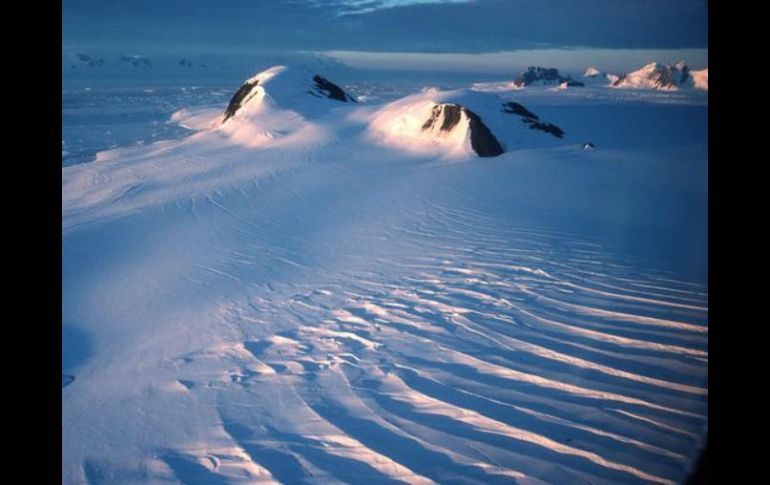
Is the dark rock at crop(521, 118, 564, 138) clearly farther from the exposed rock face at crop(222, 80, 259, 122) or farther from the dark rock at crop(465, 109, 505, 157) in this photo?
the exposed rock face at crop(222, 80, 259, 122)

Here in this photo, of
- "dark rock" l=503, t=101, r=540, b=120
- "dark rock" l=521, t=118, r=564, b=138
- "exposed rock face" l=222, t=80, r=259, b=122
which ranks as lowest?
"dark rock" l=521, t=118, r=564, b=138

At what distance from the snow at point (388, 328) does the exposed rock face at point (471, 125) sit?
6.76 ft

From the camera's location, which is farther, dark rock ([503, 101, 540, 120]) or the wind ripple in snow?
dark rock ([503, 101, 540, 120])

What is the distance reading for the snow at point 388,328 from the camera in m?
3.04

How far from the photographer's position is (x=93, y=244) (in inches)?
332

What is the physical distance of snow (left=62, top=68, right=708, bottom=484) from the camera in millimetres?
3039

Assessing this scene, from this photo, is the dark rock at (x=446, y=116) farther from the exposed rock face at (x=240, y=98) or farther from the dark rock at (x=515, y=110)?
the exposed rock face at (x=240, y=98)

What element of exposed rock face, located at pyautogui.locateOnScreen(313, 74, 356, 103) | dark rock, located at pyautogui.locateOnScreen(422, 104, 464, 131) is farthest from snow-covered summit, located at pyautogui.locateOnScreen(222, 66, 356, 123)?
dark rock, located at pyautogui.locateOnScreen(422, 104, 464, 131)

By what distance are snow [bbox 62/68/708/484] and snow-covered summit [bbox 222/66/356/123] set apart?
904 centimetres

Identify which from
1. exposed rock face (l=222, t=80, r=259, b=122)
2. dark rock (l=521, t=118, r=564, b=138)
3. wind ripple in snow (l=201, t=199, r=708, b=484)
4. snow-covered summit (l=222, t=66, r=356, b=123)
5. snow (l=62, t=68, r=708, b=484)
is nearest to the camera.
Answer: wind ripple in snow (l=201, t=199, r=708, b=484)
